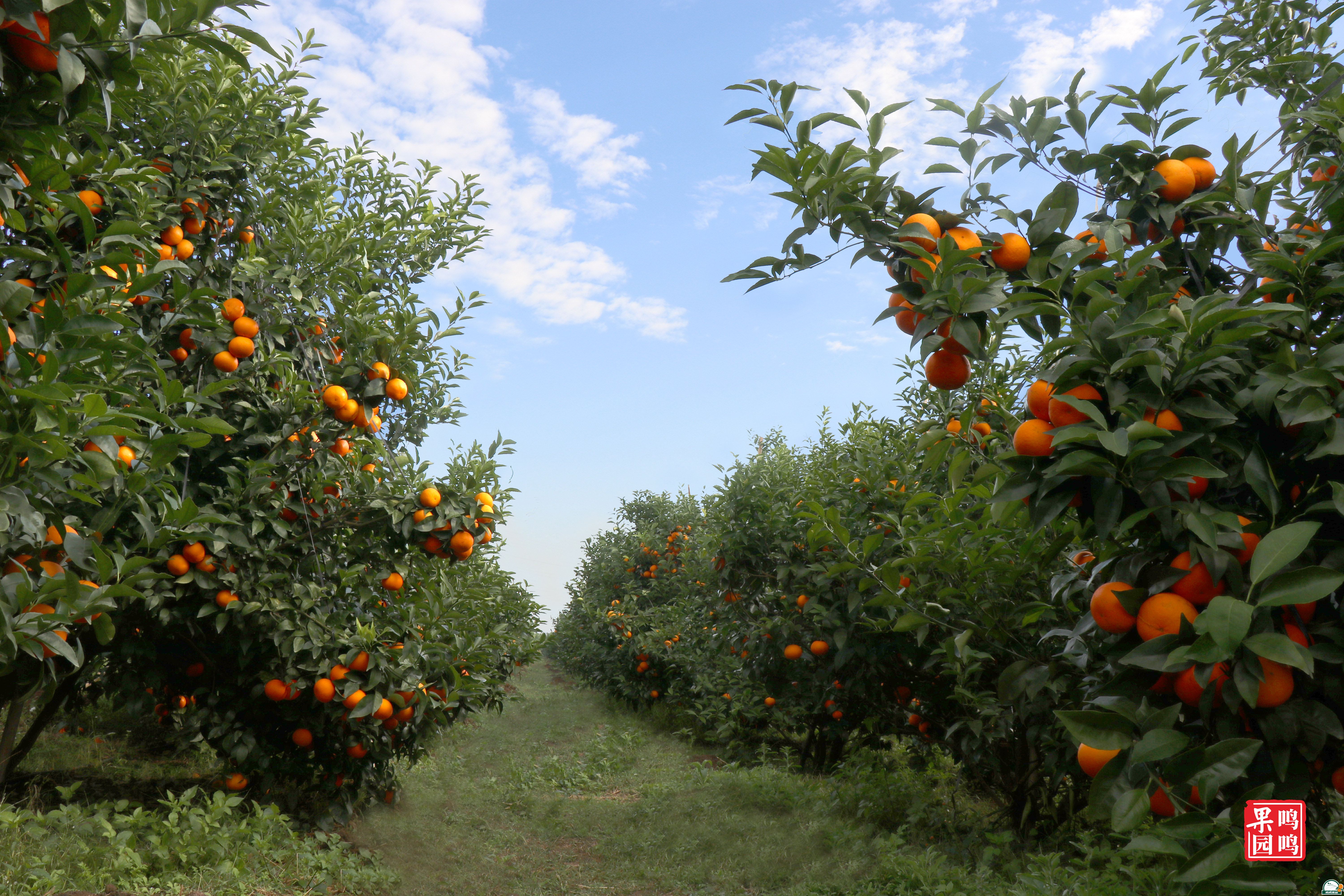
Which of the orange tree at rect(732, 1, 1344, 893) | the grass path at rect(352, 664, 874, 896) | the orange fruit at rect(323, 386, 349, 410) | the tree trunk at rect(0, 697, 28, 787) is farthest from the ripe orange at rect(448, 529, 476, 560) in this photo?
the orange tree at rect(732, 1, 1344, 893)

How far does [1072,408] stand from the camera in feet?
5.08

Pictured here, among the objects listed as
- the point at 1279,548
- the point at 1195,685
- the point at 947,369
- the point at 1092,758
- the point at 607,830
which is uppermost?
the point at 947,369

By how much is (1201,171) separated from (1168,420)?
1001 mm

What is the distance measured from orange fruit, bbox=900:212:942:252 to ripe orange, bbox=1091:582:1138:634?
0.85 m

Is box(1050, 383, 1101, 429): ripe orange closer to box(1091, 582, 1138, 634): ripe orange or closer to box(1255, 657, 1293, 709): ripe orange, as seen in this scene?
box(1091, 582, 1138, 634): ripe orange

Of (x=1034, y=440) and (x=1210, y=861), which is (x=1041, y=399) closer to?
(x=1034, y=440)

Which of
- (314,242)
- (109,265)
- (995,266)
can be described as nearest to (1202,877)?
(995,266)

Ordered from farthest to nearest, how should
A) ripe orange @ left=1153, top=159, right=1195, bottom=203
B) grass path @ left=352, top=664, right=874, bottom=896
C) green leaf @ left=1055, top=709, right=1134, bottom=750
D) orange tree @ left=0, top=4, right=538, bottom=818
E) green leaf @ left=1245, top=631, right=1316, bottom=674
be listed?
grass path @ left=352, top=664, right=874, bottom=896
orange tree @ left=0, top=4, right=538, bottom=818
ripe orange @ left=1153, top=159, right=1195, bottom=203
green leaf @ left=1055, top=709, right=1134, bottom=750
green leaf @ left=1245, top=631, right=1316, bottom=674

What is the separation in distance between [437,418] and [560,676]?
1521 cm

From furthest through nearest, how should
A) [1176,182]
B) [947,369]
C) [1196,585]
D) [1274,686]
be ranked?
1. [1176,182]
2. [947,369]
3. [1196,585]
4. [1274,686]

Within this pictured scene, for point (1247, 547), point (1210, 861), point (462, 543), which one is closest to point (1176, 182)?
point (1247, 547)

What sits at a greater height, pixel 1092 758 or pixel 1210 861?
pixel 1092 758

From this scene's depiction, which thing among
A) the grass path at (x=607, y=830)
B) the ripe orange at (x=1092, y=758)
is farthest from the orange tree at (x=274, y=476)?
the ripe orange at (x=1092, y=758)

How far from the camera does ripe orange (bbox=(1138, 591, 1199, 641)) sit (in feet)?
4.81
